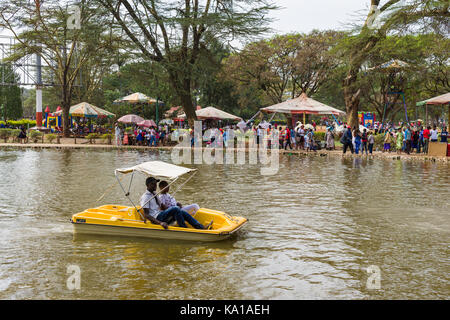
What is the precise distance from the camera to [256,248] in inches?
340

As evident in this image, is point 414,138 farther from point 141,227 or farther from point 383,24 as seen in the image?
point 141,227

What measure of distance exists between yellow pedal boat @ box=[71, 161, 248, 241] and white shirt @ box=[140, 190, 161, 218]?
191mm

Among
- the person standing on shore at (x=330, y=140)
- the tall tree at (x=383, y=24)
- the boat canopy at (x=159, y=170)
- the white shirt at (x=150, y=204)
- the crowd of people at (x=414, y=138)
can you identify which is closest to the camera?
the white shirt at (x=150, y=204)

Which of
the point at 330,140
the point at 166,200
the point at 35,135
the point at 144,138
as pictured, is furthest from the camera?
the point at 35,135

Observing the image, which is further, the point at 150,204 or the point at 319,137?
the point at 319,137

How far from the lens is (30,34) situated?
3731cm

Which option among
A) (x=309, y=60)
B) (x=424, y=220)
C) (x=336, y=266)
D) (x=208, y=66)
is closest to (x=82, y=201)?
(x=336, y=266)

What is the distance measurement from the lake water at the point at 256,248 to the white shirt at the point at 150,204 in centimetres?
56

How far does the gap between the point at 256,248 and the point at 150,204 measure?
216 centimetres

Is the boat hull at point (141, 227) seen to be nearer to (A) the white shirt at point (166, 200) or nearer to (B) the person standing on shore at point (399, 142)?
(A) the white shirt at point (166, 200)

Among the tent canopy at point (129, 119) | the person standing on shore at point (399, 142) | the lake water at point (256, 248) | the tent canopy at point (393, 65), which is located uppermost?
the tent canopy at point (393, 65)

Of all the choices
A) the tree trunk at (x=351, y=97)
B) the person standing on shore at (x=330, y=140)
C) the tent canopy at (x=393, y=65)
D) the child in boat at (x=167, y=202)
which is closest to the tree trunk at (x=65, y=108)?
the person standing on shore at (x=330, y=140)

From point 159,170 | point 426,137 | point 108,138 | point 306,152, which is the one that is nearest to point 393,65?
point 426,137

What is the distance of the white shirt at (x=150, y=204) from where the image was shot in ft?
29.9
